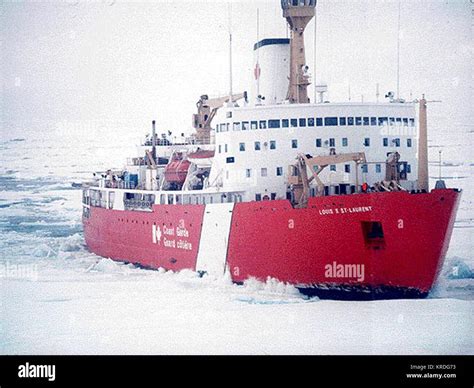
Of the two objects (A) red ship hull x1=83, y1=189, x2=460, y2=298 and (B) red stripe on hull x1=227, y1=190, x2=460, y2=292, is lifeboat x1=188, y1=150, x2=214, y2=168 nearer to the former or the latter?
(A) red ship hull x1=83, y1=189, x2=460, y2=298

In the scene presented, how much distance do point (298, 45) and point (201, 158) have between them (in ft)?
9.00

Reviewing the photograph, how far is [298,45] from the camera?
14.9 metres

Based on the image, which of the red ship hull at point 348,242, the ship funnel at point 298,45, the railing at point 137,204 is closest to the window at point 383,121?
the ship funnel at point 298,45

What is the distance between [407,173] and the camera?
14.9 metres

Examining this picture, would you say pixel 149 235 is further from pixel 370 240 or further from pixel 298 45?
pixel 370 240

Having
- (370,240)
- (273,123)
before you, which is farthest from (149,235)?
(370,240)

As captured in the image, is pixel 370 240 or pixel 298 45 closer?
pixel 370 240

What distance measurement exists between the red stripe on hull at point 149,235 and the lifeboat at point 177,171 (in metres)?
0.55

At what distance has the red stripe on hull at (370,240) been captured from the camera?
12.9 meters
